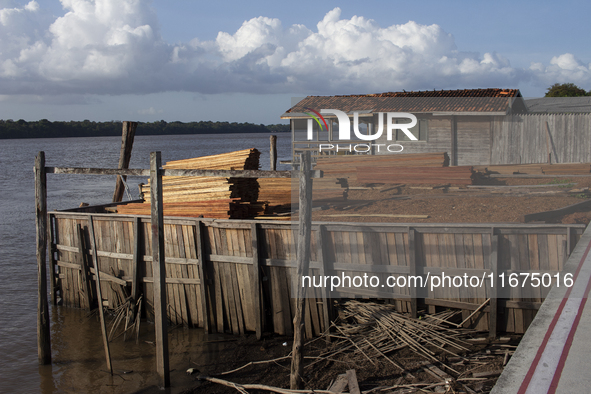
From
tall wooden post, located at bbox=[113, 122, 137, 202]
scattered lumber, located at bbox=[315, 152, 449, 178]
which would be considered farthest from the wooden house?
tall wooden post, located at bbox=[113, 122, 137, 202]

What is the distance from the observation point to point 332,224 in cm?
870

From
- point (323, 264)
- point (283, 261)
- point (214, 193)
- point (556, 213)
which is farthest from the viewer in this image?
point (556, 213)

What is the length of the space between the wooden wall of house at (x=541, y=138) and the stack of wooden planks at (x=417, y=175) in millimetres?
8488

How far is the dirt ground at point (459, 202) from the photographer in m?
12.1

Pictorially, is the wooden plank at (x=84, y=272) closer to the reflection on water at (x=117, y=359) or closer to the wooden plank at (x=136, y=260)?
the reflection on water at (x=117, y=359)

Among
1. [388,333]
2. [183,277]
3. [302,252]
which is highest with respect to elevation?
[302,252]

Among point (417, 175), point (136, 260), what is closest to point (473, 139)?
point (417, 175)

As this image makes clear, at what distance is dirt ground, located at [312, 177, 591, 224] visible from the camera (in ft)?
39.6

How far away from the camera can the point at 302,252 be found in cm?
694

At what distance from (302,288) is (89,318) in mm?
6772

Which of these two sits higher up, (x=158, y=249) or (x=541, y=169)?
(x=541, y=169)

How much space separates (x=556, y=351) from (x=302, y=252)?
3366mm

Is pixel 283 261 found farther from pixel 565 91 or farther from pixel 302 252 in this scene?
pixel 565 91

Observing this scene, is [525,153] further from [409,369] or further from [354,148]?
[409,369]
